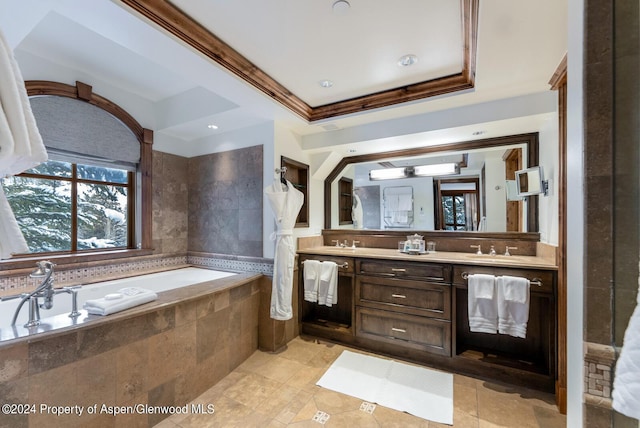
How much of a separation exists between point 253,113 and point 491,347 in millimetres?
3160

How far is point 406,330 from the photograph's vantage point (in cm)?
240

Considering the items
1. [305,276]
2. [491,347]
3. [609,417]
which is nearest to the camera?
[609,417]

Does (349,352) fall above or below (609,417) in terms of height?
below

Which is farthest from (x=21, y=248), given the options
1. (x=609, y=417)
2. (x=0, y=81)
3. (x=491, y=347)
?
(x=491, y=347)

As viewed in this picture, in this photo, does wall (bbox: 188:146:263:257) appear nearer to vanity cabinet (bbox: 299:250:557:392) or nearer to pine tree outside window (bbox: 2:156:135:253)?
pine tree outside window (bbox: 2:156:135:253)

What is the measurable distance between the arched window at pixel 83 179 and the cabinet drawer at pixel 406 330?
2.57 metres

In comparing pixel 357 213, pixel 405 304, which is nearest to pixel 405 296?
pixel 405 304

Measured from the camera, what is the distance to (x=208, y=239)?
3.20 meters

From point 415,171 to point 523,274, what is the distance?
5.08 feet

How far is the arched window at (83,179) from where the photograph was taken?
2.24 m

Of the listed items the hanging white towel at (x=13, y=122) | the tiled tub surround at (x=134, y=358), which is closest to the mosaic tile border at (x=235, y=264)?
the tiled tub surround at (x=134, y=358)

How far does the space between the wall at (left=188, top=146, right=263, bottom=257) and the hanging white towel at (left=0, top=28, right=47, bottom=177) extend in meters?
1.92

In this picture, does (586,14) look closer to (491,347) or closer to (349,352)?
(491,347)

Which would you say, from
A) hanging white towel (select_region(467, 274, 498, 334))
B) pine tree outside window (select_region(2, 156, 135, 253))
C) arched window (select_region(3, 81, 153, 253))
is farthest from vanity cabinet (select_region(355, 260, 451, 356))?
pine tree outside window (select_region(2, 156, 135, 253))
